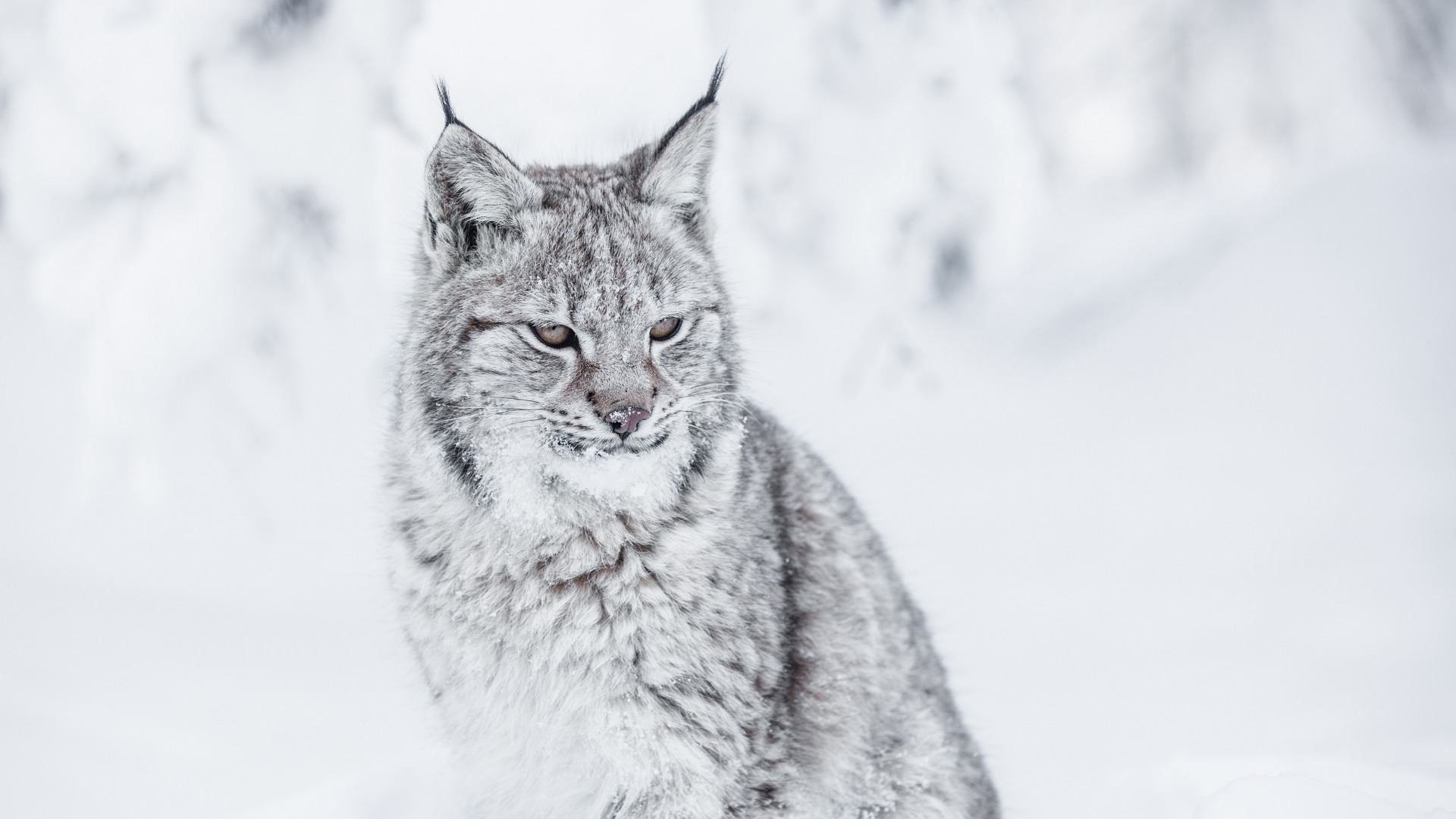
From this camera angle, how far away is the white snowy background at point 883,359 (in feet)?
15.5

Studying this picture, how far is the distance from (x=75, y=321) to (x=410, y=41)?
2.40 meters

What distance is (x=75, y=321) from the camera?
17.8 ft

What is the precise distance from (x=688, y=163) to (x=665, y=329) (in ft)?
1.73

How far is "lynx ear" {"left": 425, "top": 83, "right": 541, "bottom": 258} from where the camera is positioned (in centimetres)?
272

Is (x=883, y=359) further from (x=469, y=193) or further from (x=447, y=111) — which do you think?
(x=447, y=111)

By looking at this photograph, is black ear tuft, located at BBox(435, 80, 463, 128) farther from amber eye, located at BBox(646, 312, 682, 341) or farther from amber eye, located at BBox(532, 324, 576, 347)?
amber eye, located at BBox(646, 312, 682, 341)

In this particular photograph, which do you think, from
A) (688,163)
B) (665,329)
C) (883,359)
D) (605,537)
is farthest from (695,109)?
(883,359)

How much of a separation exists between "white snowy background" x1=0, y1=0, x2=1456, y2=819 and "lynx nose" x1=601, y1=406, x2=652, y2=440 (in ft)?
2.29

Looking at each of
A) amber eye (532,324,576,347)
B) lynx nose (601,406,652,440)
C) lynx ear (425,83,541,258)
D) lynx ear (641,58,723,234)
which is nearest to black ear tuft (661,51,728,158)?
lynx ear (641,58,723,234)

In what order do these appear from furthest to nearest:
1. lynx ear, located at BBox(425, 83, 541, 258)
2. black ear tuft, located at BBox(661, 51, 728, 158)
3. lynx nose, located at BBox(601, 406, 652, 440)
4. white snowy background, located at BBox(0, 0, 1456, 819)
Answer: white snowy background, located at BBox(0, 0, 1456, 819) → black ear tuft, located at BBox(661, 51, 728, 158) → lynx ear, located at BBox(425, 83, 541, 258) → lynx nose, located at BBox(601, 406, 652, 440)

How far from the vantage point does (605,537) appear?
2.77 metres

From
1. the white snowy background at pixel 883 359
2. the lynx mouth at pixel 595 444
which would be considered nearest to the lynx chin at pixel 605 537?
the lynx mouth at pixel 595 444

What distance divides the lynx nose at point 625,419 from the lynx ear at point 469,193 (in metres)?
0.64

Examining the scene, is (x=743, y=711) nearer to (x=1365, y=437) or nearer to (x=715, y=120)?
(x=715, y=120)
